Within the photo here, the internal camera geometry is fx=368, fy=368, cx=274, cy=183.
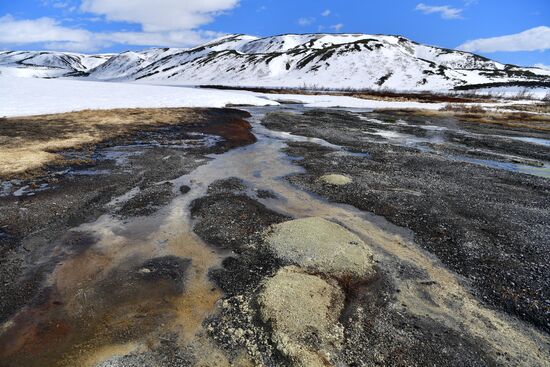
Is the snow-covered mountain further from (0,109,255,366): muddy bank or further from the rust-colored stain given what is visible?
(0,109,255,366): muddy bank

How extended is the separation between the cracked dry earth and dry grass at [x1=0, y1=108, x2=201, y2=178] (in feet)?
6.75

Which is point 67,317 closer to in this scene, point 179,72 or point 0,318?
point 0,318

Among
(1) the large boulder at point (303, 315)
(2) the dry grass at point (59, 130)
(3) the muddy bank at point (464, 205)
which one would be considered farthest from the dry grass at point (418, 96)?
(1) the large boulder at point (303, 315)

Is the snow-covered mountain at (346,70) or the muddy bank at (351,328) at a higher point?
the snow-covered mountain at (346,70)

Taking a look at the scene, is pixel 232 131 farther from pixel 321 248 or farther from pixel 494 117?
pixel 494 117

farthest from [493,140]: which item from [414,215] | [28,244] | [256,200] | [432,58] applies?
[432,58]

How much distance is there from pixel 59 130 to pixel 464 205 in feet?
86.5

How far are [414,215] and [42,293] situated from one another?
1090 centimetres

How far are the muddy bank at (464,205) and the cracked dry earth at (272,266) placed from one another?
0.07 m

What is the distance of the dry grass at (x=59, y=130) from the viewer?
1783 centimetres

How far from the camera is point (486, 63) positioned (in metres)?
181

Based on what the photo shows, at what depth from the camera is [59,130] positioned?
26.5 m

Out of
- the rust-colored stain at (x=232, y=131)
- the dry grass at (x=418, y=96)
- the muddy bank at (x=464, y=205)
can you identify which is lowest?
the rust-colored stain at (x=232, y=131)

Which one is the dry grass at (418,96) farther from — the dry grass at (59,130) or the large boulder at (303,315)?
the large boulder at (303,315)
